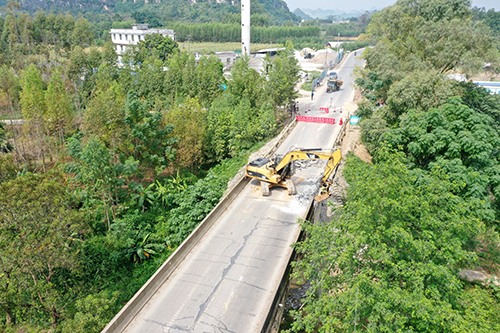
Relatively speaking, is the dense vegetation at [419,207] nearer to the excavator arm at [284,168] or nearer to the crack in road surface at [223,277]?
the excavator arm at [284,168]

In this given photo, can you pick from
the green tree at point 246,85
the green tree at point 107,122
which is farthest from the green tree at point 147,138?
the green tree at point 246,85

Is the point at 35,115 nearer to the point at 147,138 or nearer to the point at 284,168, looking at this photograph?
the point at 147,138

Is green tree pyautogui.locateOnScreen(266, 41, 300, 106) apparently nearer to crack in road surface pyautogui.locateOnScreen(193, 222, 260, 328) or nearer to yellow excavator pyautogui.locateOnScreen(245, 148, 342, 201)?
yellow excavator pyautogui.locateOnScreen(245, 148, 342, 201)

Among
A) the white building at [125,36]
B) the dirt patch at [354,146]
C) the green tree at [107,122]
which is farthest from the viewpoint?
the white building at [125,36]

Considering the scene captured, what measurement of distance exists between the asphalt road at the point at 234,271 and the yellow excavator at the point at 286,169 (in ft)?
2.38

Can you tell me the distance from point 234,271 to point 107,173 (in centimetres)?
1101

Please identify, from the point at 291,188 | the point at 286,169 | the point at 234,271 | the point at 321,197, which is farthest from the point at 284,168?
the point at 234,271

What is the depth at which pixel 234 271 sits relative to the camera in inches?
585

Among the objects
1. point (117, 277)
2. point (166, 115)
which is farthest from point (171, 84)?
point (117, 277)

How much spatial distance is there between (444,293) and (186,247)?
10.7 m

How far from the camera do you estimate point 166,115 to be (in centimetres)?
2973

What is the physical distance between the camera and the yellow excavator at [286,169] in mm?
19828

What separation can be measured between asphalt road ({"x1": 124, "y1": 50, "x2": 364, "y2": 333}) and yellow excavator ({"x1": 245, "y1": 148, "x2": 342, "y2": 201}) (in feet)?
2.38

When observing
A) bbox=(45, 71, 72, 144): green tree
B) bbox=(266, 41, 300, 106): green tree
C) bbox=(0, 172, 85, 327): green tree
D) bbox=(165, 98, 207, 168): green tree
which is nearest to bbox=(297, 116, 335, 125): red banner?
bbox=(266, 41, 300, 106): green tree
